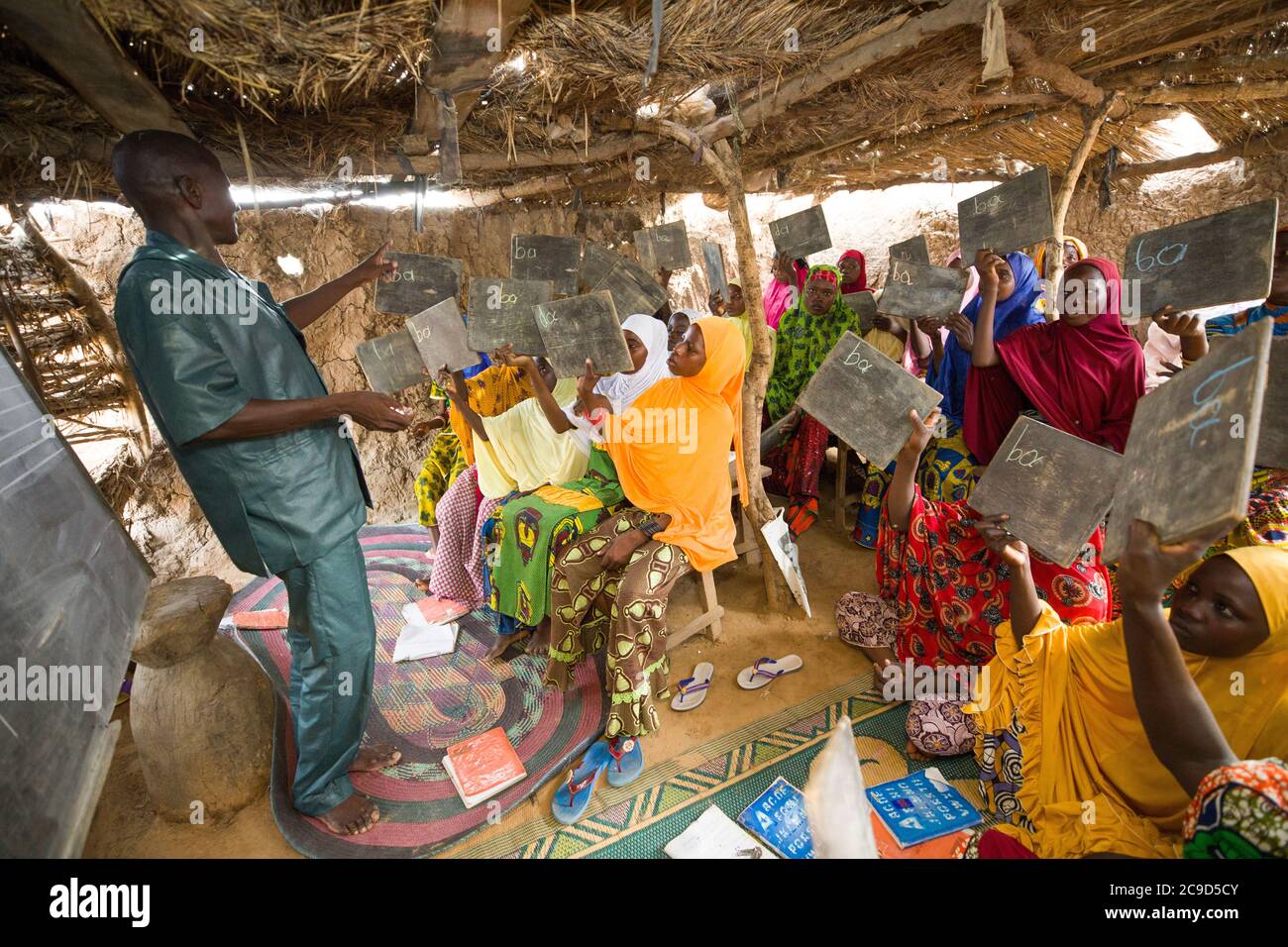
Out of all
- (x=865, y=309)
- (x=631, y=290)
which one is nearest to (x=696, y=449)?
(x=631, y=290)

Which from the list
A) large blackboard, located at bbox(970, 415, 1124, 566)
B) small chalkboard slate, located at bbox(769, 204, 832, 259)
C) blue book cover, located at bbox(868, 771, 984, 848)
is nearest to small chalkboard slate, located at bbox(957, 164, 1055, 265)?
small chalkboard slate, located at bbox(769, 204, 832, 259)

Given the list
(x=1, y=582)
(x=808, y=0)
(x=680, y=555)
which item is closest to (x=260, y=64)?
(x=1, y=582)

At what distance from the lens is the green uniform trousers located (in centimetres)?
220

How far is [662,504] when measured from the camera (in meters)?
3.04

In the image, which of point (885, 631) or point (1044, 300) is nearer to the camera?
point (885, 631)

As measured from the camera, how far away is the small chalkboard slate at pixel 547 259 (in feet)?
13.3

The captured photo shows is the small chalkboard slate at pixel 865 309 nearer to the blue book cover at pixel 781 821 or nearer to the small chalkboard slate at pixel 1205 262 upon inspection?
the small chalkboard slate at pixel 1205 262

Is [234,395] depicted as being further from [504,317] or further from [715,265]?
[715,265]

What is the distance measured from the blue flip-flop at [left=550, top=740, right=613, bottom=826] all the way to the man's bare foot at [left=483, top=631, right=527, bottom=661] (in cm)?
104
